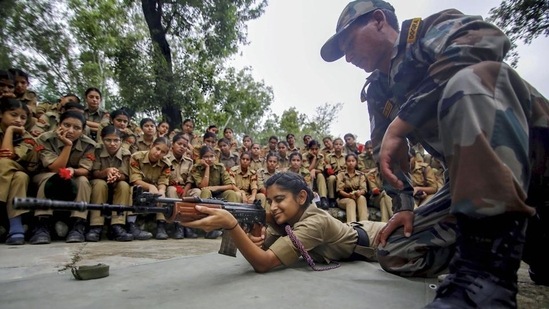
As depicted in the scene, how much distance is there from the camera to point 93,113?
5312mm

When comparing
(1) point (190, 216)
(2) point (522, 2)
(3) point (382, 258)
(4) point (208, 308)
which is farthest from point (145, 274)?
(2) point (522, 2)

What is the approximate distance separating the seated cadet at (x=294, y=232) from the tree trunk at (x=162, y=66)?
7.43 meters

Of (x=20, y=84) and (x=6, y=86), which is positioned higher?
(x=20, y=84)

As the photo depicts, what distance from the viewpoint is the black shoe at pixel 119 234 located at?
3.50 m

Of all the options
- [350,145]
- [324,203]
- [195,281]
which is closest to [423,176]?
[324,203]

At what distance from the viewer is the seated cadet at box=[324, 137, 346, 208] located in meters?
6.53

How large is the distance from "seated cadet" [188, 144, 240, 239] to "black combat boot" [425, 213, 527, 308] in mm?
4062

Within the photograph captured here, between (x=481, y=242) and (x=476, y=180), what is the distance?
194 mm

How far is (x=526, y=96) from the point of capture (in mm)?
1100

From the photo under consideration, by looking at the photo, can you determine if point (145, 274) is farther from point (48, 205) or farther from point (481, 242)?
point (481, 242)

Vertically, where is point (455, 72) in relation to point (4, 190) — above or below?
above

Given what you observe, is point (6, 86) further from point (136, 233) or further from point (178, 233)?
point (178, 233)

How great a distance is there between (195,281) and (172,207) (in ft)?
1.30

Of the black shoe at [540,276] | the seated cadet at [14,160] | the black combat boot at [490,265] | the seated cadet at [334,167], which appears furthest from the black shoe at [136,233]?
the seated cadet at [334,167]
